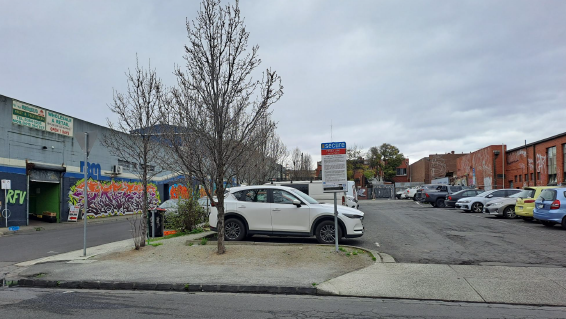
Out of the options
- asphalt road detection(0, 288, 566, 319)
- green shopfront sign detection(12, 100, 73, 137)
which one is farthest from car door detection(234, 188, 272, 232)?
green shopfront sign detection(12, 100, 73, 137)

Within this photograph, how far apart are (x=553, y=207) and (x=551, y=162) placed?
766 inches

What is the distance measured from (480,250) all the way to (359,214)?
10.7 feet

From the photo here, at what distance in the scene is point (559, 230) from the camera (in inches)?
586

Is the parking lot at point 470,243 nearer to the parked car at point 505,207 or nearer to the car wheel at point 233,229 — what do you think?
the car wheel at point 233,229

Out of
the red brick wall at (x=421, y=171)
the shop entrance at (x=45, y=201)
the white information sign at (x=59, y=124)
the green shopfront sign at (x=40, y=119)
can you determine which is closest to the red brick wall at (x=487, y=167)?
the red brick wall at (x=421, y=171)

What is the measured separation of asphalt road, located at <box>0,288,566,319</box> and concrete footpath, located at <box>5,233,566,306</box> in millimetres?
298

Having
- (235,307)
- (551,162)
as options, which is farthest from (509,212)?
(235,307)

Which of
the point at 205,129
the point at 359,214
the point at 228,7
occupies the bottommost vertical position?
the point at 359,214

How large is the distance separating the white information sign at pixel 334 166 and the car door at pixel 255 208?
2110 millimetres

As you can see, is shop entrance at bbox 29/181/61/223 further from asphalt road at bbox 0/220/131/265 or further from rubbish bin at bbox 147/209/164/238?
rubbish bin at bbox 147/209/164/238

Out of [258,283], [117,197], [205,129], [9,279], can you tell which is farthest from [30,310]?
[117,197]

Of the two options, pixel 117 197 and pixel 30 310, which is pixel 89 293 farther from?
pixel 117 197

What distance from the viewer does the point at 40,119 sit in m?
22.9

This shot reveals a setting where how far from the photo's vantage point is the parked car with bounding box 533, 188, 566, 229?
14.8 metres
